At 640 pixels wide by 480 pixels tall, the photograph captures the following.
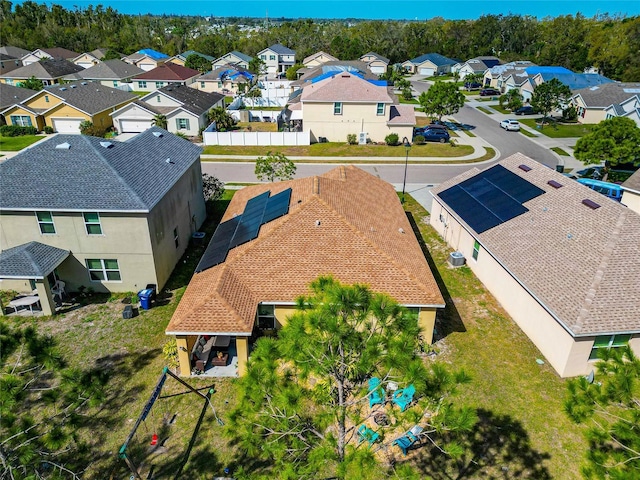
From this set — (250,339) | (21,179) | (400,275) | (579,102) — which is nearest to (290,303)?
(250,339)

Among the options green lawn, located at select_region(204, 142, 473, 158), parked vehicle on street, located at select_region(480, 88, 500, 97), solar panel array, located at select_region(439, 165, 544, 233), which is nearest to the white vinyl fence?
green lawn, located at select_region(204, 142, 473, 158)

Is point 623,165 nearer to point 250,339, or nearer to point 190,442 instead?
point 250,339

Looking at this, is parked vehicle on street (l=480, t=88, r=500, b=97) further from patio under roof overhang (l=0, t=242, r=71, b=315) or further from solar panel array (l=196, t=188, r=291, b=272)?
patio under roof overhang (l=0, t=242, r=71, b=315)

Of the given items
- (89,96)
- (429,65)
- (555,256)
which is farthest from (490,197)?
(429,65)

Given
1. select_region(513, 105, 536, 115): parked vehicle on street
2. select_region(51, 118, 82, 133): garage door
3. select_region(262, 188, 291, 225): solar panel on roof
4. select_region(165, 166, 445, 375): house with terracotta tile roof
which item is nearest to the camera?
select_region(165, 166, 445, 375): house with terracotta tile roof

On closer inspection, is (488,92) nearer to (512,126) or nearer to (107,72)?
(512,126)

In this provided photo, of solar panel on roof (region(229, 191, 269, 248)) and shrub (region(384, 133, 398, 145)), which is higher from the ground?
solar panel on roof (region(229, 191, 269, 248))

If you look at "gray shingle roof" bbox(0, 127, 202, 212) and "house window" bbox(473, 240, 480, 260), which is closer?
"gray shingle roof" bbox(0, 127, 202, 212)

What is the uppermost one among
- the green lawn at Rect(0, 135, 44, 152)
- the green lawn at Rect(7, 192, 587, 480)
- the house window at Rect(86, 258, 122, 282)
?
the house window at Rect(86, 258, 122, 282)
